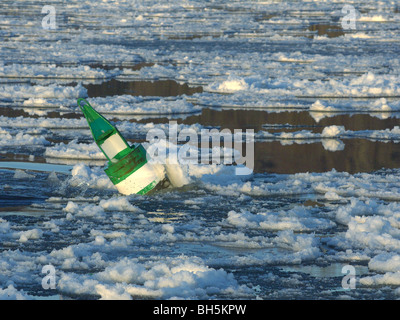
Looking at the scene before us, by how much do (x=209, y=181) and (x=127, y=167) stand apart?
3.53 feet

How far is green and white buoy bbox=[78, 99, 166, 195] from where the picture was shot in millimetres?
9141

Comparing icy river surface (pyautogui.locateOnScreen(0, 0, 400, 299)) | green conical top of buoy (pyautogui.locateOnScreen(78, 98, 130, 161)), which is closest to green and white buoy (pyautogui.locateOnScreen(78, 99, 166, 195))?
green conical top of buoy (pyautogui.locateOnScreen(78, 98, 130, 161))

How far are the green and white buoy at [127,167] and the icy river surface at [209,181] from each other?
18cm

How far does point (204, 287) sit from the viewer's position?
646 centimetres

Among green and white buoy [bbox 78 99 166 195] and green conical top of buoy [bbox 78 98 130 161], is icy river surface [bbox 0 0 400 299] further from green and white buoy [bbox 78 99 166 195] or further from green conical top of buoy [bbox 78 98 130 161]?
green conical top of buoy [bbox 78 98 130 161]

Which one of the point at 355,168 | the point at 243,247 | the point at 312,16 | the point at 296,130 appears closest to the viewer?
the point at 243,247

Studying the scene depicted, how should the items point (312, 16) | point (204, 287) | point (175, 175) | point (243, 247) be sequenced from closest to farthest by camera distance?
1. point (204, 287)
2. point (243, 247)
3. point (175, 175)
4. point (312, 16)

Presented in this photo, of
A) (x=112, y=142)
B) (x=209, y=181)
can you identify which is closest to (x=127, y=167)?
(x=112, y=142)

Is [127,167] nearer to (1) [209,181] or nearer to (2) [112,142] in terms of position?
(2) [112,142]

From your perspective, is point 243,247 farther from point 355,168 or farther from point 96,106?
point 96,106

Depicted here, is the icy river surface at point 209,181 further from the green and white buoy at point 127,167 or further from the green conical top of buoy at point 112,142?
the green conical top of buoy at point 112,142

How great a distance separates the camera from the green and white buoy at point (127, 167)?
360 inches
